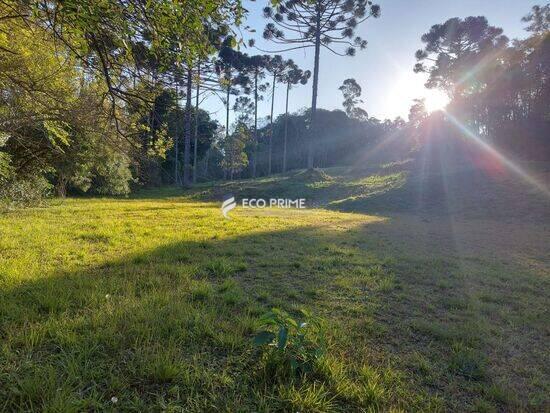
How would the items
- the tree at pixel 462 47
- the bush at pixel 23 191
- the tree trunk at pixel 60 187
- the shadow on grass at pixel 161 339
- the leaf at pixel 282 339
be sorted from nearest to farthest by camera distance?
the shadow on grass at pixel 161 339
the leaf at pixel 282 339
the bush at pixel 23 191
the tree trunk at pixel 60 187
the tree at pixel 462 47

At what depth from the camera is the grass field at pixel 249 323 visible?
208cm

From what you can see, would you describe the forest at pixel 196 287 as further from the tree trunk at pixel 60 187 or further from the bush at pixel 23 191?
the tree trunk at pixel 60 187

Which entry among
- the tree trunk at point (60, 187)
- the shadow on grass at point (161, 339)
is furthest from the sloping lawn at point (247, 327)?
the tree trunk at point (60, 187)

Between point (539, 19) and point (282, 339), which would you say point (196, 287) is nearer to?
point (282, 339)

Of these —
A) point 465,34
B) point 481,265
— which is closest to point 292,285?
point 481,265

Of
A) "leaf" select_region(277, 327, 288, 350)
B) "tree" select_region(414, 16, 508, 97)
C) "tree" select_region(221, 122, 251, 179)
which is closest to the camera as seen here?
"leaf" select_region(277, 327, 288, 350)

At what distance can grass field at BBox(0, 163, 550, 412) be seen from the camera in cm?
208

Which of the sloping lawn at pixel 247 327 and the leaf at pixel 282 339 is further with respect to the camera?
the leaf at pixel 282 339

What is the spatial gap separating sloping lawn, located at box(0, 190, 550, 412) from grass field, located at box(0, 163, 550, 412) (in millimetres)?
13

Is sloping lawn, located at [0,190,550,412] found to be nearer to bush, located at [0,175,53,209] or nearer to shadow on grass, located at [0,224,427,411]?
shadow on grass, located at [0,224,427,411]

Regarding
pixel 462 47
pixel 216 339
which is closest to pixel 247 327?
pixel 216 339

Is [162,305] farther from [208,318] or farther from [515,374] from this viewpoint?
[515,374]

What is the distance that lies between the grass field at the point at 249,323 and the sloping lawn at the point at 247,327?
0.5 inches

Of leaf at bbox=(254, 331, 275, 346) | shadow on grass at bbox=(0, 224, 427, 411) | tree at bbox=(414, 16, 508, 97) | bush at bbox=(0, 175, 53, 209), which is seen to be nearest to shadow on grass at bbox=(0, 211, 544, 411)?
shadow on grass at bbox=(0, 224, 427, 411)
